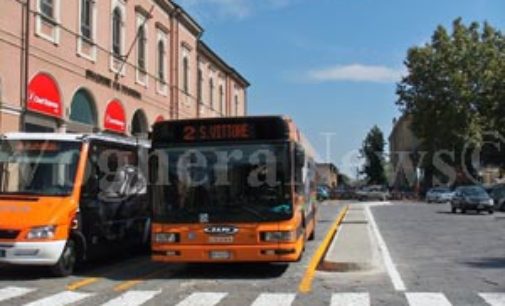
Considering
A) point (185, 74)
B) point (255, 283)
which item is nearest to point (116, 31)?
point (185, 74)

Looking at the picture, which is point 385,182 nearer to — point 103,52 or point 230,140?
point 103,52

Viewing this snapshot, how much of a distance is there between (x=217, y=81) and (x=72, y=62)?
1110 inches

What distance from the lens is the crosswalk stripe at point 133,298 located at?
1080cm

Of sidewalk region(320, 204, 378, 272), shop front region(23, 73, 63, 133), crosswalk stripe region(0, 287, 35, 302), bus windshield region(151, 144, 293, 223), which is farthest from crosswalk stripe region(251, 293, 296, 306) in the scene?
shop front region(23, 73, 63, 133)

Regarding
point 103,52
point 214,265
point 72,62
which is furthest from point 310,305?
point 103,52

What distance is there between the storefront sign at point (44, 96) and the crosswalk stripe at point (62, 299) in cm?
1354

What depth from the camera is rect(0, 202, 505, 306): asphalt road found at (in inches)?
436

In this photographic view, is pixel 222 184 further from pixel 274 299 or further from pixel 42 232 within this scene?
pixel 42 232

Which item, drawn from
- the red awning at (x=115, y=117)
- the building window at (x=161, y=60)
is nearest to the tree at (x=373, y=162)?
the building window at (x=161, y=60)

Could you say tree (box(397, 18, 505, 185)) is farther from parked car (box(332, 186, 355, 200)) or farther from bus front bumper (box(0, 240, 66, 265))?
bus front bumper (box(0, 240, 66, 265))

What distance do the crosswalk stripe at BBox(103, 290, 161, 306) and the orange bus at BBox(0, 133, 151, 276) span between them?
2.24 meters

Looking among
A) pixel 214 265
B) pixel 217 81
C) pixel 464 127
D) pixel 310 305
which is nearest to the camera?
pixel 310 305

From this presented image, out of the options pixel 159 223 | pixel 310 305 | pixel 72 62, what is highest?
pixel 72 62

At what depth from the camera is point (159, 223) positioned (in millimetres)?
13547
